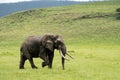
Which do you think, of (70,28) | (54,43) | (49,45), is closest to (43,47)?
(49,45)

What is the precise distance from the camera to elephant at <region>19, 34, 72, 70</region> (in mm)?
25812

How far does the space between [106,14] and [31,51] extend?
204 feet

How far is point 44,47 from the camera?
26.6 meters

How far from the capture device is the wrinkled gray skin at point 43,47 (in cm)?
2591

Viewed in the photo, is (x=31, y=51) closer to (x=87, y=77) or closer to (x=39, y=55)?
(x=39, y=55)

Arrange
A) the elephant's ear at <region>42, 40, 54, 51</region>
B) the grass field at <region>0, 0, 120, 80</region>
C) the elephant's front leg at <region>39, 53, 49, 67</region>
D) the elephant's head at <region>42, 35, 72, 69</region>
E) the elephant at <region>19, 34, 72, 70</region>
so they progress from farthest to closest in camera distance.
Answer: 1. the grass field at <region>0, 0, 120, 80</region>
2. the elephant's front leg at <region>39, 53, 49, 67</region>
3. the elephant's ear at <region>42, 40, 54, 51</region>
4. the elephant at <region>19, 34, 72, 70</region>
5. the elephant's head at <region>42, 35, 72, 69</region>

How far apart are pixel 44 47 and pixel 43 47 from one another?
3.9 inches

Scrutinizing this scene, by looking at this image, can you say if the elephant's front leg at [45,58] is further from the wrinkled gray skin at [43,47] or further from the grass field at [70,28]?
Answer: the grass field at [70,28]

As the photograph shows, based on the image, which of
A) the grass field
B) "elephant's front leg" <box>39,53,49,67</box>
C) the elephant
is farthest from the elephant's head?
the grass field

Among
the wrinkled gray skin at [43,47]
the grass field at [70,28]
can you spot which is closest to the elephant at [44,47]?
the wrinkled gray skin at [43,47]

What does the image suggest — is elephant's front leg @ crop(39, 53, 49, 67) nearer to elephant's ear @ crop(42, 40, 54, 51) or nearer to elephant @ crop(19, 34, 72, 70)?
elephant @ crop(19, 34, 72, 70)

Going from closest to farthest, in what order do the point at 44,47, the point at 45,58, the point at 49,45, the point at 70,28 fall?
the point at 49,45 < the point at 45,58 < the point at 44,47 < the point at 70,28

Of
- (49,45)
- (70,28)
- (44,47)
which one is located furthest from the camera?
(70,28)

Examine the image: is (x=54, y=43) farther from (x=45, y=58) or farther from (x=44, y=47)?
(x=45, y=58)
